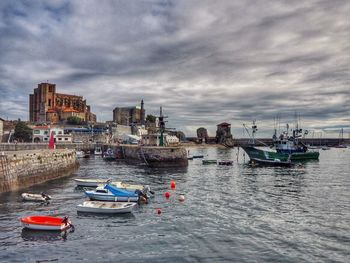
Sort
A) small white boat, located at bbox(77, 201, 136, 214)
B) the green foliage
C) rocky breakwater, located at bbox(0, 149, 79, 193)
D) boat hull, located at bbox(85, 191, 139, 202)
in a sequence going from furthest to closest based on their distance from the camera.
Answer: the green foliage
rocky breakwater, located at bbox(0, 149, 79, 193)
boat hull, located at bbox(85, 191, 139, 202)
small white boat, located at bbox(77, 201, 136, 214)

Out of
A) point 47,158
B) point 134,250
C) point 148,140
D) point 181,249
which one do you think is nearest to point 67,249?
point 134,250

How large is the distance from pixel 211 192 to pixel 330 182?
21.5m

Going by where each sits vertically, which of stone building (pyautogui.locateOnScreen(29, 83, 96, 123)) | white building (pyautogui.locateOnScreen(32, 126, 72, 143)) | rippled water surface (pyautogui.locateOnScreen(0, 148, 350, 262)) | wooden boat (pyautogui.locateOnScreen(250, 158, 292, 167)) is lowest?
rippled water surface (pyautogui.locateOnScreen(0, 148, 350, 262))

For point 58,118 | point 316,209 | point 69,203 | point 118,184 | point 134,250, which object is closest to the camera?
point 134,250

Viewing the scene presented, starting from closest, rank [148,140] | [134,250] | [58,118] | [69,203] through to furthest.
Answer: [134,250], [69,203], [148,140], [58,118]

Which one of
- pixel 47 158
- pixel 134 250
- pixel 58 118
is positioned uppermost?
pixel 58 118

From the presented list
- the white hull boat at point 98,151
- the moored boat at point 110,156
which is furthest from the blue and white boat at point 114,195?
the white hull boat at point 98,151

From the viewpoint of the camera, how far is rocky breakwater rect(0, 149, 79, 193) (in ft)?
119

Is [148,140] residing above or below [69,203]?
above

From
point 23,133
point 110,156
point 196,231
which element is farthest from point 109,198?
point 23,133

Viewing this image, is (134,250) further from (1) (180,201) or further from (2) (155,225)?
(1) (180,201)

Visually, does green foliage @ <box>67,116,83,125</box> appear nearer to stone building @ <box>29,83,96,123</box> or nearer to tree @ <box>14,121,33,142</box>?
stone building @ <box>29,83,96,123</box>

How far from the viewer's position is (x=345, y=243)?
21.2 metres

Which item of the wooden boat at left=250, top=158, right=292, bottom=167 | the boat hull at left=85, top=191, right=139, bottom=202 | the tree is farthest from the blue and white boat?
the tree
